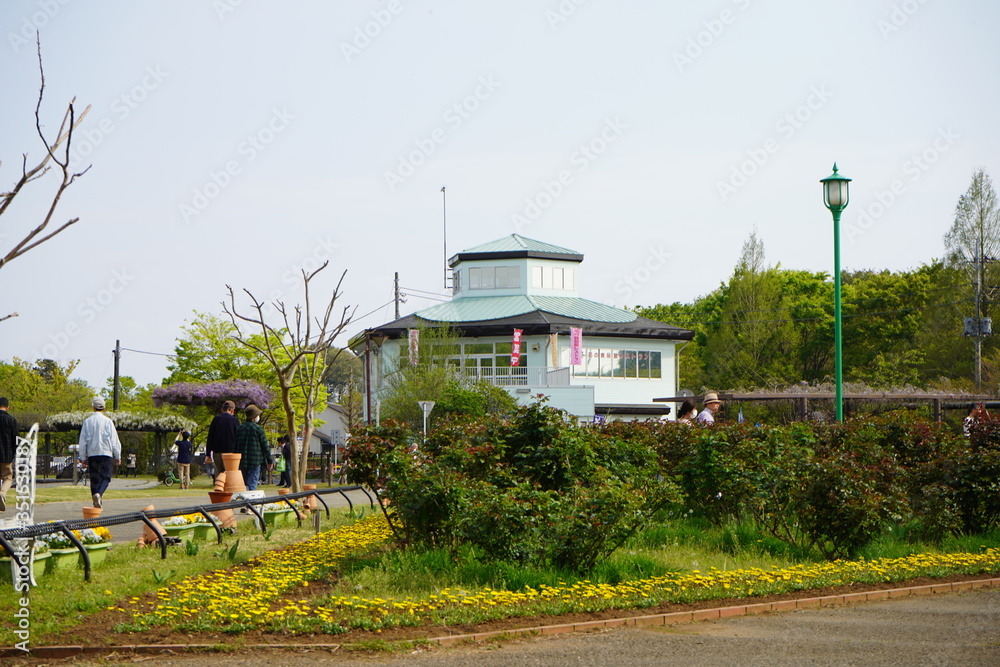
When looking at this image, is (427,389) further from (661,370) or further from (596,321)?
(661,370)

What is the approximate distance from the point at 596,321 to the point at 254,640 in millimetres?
42843

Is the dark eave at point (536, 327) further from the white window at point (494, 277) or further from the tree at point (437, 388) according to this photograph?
the white window at point (494, 277)

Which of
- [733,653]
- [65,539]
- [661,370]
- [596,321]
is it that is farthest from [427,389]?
[733,653]

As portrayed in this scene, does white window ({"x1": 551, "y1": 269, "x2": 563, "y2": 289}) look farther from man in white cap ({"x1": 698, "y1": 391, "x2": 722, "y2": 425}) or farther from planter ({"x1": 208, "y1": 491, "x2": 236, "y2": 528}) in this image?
planter ({"x1": 208, "y1": 491, "x2": 236, "y2": 528})

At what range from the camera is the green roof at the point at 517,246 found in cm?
5269

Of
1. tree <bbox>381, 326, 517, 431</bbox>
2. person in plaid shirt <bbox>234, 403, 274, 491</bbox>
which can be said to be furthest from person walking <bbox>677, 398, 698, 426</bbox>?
tree <bbox>381, 326, 517, 431</bbox>

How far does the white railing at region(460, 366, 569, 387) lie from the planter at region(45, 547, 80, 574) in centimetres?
3529

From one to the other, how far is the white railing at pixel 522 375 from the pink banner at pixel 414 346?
9.27ft

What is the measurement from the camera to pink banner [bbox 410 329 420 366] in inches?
1715

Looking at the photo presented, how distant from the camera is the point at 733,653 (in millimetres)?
6223

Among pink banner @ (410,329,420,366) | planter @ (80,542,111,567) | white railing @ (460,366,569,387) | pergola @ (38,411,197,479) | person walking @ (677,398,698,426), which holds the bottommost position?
planter @ (80,542,111,567)

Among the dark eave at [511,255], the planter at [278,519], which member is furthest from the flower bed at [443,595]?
the dark eave at [511,255]

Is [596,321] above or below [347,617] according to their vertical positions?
above

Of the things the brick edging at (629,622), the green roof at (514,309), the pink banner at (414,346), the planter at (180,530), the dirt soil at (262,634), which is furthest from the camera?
the green roof at (514,309)
